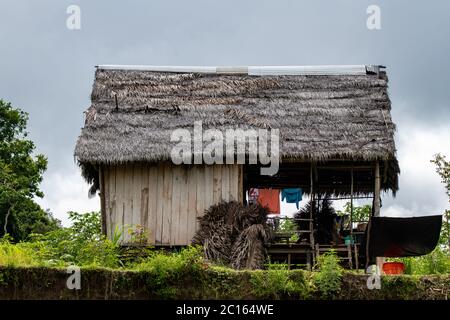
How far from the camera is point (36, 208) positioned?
101ft

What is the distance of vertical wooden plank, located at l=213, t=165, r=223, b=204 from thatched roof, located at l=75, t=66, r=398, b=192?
875 mm

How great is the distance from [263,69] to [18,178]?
11764 mm

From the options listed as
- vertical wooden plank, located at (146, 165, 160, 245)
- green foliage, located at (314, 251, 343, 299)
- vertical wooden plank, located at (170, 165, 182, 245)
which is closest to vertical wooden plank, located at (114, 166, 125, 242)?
vertical wooden plank, located at (146, 165, 160, 245)

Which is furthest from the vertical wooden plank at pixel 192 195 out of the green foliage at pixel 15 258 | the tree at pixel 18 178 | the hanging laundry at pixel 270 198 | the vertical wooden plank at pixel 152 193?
the tree at pixel 18 178

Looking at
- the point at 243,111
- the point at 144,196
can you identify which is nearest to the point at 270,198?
the point at 243,111

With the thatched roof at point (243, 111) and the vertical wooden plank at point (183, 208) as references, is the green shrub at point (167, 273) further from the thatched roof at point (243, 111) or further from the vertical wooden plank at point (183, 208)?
the vertical wooden plank at point (183, 208)

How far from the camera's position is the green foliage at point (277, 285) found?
1112 cm

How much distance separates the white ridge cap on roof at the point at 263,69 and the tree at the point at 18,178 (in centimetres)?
964

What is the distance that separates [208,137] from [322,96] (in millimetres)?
3012

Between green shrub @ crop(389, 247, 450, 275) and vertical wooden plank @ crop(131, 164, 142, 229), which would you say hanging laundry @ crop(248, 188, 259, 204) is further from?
green shrub @ crop(389, 247, 450, 275)

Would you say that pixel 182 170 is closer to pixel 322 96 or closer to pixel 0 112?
pixel 322 96

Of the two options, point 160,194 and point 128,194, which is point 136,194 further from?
point 160,194

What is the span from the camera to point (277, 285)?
438 inches
